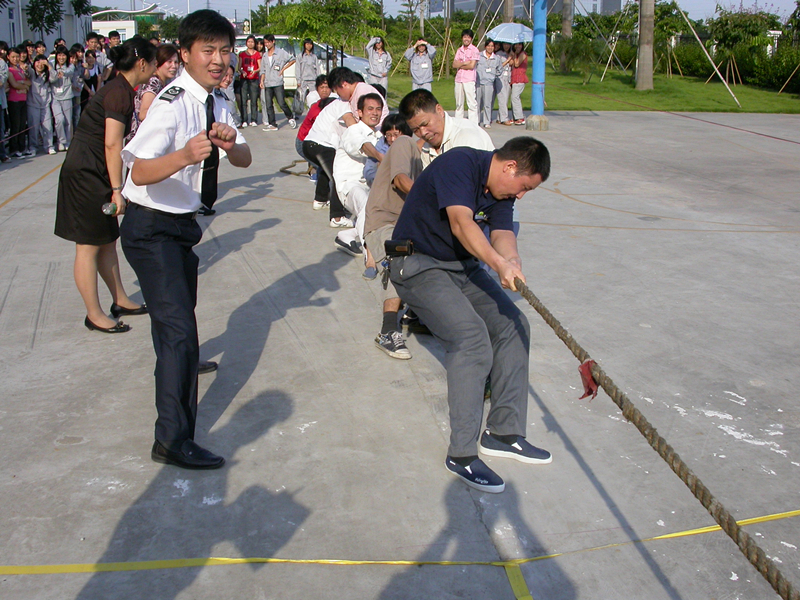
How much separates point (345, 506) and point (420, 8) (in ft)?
117

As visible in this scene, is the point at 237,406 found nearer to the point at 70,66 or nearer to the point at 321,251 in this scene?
the point at 321,251

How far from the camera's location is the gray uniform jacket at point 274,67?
1459cm

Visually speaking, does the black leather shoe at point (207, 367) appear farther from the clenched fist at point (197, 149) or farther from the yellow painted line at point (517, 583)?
the yellow painted line at point (517, 583)

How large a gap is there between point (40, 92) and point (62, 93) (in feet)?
1.11

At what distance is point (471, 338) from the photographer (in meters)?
3.28

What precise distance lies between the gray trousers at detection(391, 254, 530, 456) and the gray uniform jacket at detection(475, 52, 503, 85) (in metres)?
12.0

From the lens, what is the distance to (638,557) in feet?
9.02

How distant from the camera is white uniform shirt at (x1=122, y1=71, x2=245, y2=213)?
10.1ft

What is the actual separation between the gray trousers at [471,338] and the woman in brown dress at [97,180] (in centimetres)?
200

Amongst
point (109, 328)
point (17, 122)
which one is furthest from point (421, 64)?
point (109, 328)

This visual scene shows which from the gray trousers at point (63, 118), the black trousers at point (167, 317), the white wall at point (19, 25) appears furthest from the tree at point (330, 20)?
the black trousers at point (167, 317)

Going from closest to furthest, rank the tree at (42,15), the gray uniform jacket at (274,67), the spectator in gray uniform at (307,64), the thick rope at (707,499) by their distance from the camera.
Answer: the thick rope at (707,499)
the gray uniform jacket at (274,67)
the spectator in gray uniform at (307,64)
the tree at (42,15)

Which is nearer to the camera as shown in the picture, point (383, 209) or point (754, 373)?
Answer: point (754, 373)

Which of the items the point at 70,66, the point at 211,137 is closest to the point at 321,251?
the point at 211,137
